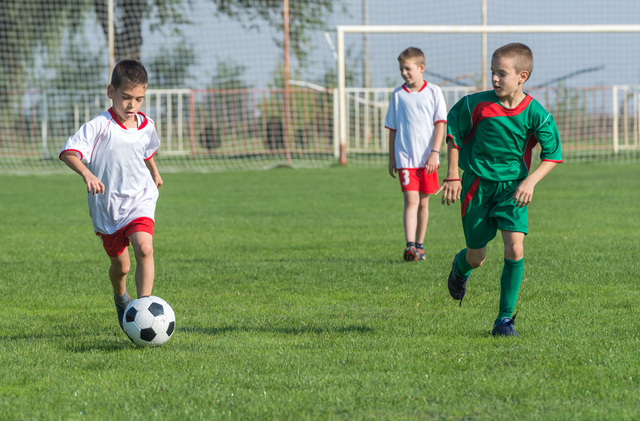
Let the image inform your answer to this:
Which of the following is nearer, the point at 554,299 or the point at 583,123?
the point at 554,299

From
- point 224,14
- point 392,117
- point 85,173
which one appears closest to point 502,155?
point 85,173

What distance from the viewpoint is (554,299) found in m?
5.38

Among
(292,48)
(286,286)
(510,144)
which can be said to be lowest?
(286,286)

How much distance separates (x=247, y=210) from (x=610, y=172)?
431 inches

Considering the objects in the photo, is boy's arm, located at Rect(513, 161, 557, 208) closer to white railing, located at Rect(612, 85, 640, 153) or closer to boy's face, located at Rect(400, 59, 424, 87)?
boy's face, located at Rect(400, 59, 424, 87)

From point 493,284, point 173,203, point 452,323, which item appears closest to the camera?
point 452,323

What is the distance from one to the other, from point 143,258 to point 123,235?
→ 0.24m

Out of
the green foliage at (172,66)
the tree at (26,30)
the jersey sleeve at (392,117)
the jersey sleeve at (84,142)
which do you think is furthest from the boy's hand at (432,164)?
the tree at (26,30)

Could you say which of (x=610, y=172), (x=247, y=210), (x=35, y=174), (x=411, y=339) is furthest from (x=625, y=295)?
(x=35, y=174)

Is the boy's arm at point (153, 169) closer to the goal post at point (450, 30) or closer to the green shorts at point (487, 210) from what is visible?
the green shorts at point (487, 210)

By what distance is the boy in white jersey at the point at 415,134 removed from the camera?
7.52m

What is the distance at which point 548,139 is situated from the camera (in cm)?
440

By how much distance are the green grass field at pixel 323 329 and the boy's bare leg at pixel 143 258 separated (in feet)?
1.09

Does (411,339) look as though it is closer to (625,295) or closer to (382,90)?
(625,295)
